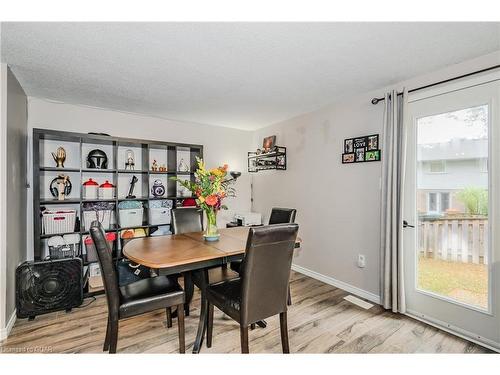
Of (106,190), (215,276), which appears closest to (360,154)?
(215,276)

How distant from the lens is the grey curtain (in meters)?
2.41

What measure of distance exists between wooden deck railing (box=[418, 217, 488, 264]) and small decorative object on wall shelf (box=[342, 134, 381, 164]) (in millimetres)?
831

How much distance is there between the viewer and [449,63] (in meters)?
2.14

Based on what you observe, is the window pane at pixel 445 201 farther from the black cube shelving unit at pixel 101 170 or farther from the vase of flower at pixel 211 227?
the black cube shelving unit at pixel 101 170

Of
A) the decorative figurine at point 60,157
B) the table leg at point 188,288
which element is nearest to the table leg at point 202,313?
the table leg at point 188,288

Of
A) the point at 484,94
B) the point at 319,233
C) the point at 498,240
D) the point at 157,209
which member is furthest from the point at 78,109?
the point at 498,240

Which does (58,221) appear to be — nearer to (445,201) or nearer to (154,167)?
(154,167)

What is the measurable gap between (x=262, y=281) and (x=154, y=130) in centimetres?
306

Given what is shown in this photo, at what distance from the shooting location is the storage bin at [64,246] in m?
2.80

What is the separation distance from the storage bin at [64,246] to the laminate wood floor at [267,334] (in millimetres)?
639

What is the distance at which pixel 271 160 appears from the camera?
13.5 feet

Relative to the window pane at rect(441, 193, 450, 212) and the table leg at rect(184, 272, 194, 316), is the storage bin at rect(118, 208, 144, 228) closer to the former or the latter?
the table leg at rect(184, 272, 194, 316)
